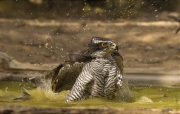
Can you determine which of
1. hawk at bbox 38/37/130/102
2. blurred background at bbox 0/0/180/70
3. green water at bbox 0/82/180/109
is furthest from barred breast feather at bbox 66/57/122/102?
blurred background at bbox 0/0/180/70

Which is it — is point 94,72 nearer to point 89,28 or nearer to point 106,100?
point 106,100

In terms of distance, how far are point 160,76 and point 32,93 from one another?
10.2 ft

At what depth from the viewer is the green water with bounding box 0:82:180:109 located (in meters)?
3.41

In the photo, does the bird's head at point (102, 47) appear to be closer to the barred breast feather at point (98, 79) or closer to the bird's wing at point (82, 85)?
the barred breast feather at point (98, 79)

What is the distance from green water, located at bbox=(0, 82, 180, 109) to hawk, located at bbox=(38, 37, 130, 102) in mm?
124

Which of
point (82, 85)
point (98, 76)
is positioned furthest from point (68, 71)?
point (98, 76)

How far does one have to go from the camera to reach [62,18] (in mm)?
15586

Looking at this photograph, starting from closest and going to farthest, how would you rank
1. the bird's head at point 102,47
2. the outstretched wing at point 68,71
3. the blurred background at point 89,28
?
the bird's head at point 102,47 < the outstretched wing at point 68,71 < the blurred background at point 89,28

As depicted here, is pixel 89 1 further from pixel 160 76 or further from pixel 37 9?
pixel 160 76

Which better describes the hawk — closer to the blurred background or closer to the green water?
the green water

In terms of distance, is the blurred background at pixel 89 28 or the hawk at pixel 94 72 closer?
the hawk at pixel 94 72

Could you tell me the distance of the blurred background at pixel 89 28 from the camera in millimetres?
10398

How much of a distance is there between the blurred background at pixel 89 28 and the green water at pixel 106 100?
12.1 feet

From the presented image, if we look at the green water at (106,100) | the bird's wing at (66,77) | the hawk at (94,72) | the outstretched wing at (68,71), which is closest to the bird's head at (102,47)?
the hawk at (94,72)
